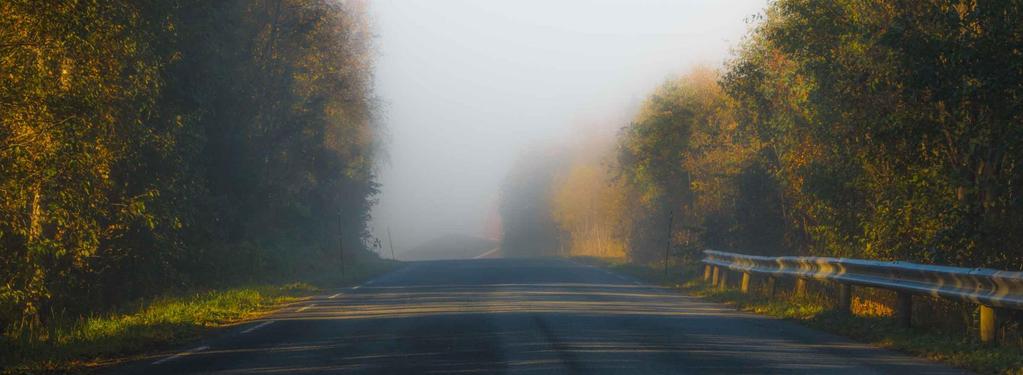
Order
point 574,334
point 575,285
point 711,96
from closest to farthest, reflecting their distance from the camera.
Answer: point 574,334
point 575,285
point 711,96

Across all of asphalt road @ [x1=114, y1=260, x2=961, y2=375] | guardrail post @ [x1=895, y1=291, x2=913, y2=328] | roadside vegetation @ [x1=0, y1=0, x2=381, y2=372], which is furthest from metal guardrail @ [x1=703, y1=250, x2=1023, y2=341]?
roadside vegetation @ [x1=0, y1=0, x2=381, y2=372]

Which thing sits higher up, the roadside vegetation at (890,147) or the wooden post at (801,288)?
the roadside vegetation at (890,147)

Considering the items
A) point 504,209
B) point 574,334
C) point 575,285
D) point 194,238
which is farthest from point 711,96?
A: point 504,209

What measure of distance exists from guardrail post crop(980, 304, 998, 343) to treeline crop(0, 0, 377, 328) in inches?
461

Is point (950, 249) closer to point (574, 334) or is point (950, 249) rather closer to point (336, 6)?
point (574, 334)

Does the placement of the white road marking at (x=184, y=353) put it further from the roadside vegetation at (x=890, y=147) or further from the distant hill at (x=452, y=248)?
the distant hill at (x=452, y=248)

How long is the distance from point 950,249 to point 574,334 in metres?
6.73

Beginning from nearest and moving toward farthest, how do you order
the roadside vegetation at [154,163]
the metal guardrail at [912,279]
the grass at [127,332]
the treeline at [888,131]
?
the metal guardrail at [912,279] < the grass at [127,332] < the roadside vegetation at [154,163] < the treeline at [888,131]

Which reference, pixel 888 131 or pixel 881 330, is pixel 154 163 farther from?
pixel 881 330

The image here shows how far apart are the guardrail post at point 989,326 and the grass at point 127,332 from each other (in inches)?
378

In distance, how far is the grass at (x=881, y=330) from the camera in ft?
36.5

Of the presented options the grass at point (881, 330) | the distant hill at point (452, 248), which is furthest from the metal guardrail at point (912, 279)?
the distant hill at point (452, 248)

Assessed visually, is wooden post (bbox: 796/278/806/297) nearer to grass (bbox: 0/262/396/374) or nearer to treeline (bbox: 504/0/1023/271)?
treeline (bbox: 504/0/1023/271)

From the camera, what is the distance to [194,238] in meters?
28.1
